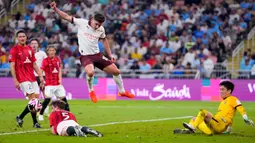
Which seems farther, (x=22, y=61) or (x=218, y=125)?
(x=22, y=61)

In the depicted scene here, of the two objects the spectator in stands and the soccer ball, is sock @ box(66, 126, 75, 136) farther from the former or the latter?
the spectator in stands

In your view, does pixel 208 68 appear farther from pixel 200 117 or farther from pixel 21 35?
pixel 200 117

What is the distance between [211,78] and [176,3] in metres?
7.57

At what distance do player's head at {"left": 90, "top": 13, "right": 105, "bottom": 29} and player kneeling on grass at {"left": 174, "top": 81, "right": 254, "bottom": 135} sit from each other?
385 cm

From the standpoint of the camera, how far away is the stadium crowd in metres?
33.7

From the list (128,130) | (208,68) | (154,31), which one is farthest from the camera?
(154,31)

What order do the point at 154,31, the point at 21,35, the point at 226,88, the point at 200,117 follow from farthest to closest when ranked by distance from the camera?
the point at 154,31
the point at 21,35
the point at 226,88
the point at 200,117

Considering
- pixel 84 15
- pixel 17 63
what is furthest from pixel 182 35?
pixel 17 63

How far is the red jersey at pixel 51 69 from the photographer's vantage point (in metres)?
19.5

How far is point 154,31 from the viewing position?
120 ft

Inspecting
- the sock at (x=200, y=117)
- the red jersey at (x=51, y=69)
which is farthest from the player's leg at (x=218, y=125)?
the red jersey at (x=51, y=69)

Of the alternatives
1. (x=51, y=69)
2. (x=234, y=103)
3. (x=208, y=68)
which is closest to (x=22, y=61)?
(x=51, y=69)

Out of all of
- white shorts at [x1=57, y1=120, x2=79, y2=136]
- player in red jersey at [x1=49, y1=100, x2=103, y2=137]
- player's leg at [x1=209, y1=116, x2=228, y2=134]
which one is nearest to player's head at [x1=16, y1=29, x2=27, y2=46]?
player in red jersey at [x1=49, y1=100, x2=103, y2=137]

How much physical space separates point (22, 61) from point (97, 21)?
87.8 inches
